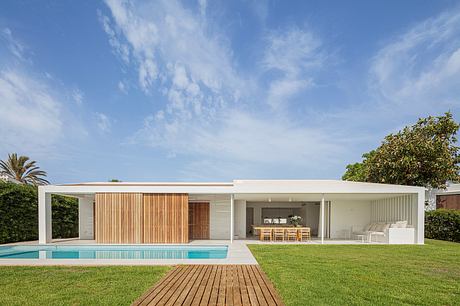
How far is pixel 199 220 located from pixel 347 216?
7674mm

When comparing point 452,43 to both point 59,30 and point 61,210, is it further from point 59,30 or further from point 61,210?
Answer: point 61,210

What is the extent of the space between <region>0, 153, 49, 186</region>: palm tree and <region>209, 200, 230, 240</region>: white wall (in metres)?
16.0

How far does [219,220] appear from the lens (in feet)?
49.9

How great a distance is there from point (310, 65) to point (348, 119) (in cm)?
458

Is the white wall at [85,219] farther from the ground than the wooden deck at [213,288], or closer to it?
closer to it

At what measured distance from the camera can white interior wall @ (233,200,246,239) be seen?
15.5 m

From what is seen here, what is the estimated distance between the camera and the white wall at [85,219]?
15373 mm

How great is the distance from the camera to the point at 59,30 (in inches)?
515

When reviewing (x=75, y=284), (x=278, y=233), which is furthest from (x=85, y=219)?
(x=75, y=284)

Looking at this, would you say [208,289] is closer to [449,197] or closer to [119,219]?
[119,219]

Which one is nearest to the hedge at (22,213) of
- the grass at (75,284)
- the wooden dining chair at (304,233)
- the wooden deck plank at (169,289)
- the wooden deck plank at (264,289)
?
the grass at (75,284)

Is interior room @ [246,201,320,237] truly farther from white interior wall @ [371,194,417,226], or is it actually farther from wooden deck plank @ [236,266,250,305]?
wooden deck plank @ [236,266,250,305]

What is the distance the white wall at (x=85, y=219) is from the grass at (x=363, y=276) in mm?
9912

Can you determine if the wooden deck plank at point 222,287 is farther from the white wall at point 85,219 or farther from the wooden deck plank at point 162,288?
the white wall at point 85,219
